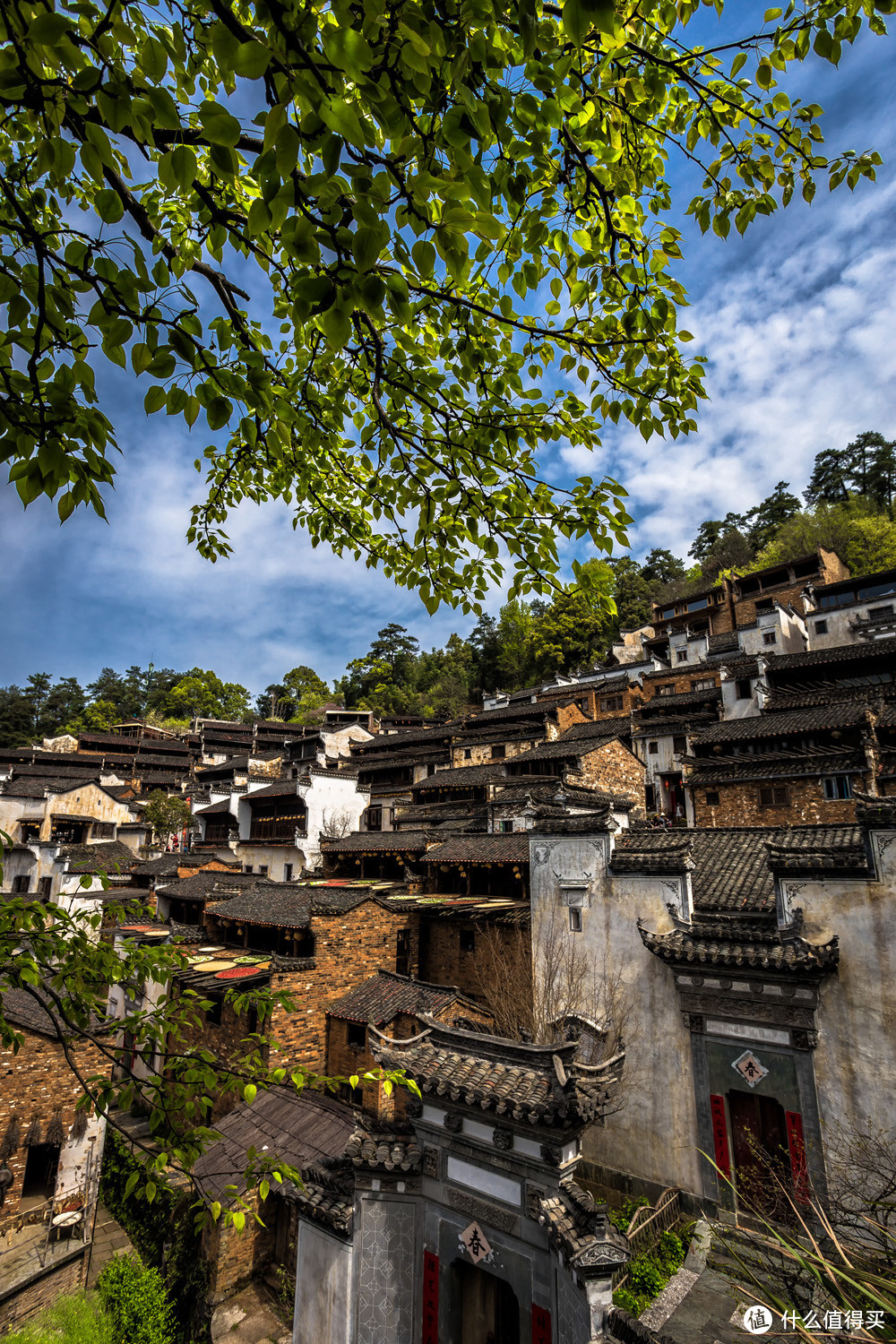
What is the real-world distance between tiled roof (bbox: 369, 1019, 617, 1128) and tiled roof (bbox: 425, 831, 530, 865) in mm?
8162

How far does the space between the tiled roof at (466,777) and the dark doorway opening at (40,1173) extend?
61.3 ft

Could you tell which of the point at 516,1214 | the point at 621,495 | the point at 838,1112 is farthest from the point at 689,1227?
the point at 621,495

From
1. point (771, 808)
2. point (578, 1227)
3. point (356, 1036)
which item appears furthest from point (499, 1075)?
point (771, 808)

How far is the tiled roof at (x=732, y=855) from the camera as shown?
11.5 meters

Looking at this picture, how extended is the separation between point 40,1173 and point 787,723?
24.8 metres

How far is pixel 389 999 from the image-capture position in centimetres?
1431

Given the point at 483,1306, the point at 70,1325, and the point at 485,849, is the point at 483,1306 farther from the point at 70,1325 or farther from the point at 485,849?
the point at 485,849

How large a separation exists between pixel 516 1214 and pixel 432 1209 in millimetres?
1361

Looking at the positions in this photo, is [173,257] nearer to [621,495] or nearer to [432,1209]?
[621,495]

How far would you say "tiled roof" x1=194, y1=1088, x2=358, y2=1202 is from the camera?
1174cm

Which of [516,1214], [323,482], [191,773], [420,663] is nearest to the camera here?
[323,482]

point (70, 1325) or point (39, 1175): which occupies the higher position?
point (39, 1175)

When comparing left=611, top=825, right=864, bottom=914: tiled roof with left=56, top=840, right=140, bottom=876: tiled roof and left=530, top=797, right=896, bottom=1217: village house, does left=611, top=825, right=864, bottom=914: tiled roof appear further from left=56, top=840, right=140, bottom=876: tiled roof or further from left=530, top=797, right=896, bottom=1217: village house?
left=56, top=840, right=140, bottom=876: tiled roof

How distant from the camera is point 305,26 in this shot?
1.98m
